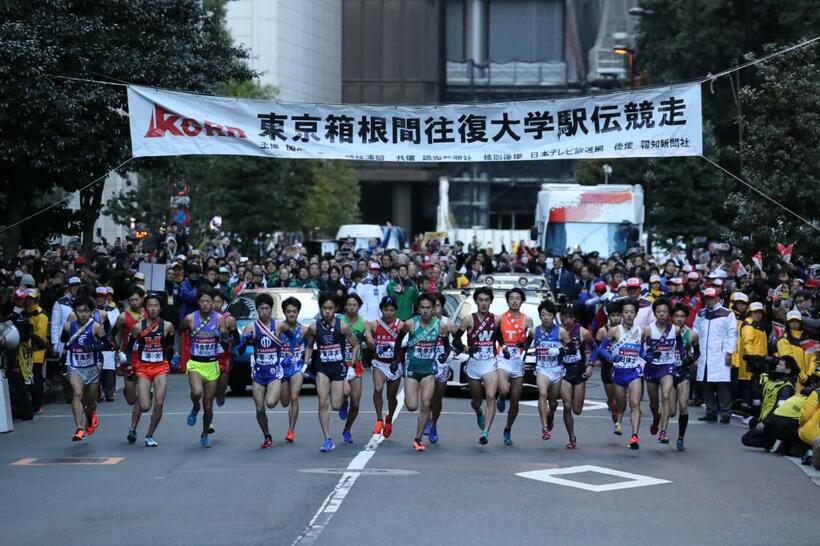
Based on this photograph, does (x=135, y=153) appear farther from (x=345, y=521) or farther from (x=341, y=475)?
(x=345, y=521)

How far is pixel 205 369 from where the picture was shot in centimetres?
1694

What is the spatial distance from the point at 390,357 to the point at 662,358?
3.03 m

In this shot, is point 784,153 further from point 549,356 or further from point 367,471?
point 367,471

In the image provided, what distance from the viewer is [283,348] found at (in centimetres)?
1698

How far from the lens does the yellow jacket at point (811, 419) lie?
16.1 metres

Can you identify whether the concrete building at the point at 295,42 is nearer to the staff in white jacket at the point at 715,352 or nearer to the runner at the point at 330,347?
the staff in white jacket at the point at 715,352

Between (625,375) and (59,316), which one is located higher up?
(59,316)

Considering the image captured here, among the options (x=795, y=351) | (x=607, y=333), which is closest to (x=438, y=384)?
(x=607, y=333)

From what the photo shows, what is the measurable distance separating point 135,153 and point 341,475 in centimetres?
908

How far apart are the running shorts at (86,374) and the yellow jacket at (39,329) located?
134 inches

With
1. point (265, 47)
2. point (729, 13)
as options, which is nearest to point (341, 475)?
point (729, 13)

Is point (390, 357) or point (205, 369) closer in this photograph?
Answer: point (205, 369)

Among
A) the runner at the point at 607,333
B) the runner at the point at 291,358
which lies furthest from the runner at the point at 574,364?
the runner at the point at 291,358

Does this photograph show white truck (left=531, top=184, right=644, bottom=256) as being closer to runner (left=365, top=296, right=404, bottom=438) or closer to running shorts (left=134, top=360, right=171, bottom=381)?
runner (left=365, top=296, right=404, bottom=438)
